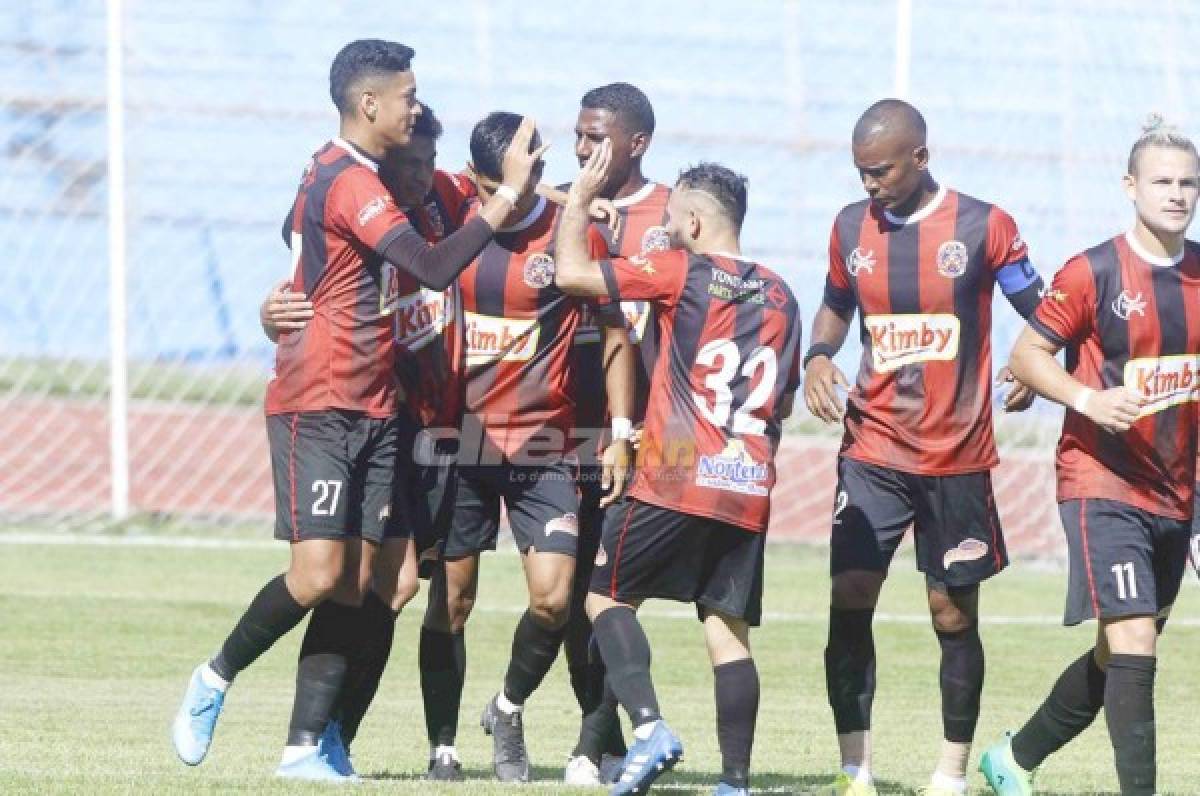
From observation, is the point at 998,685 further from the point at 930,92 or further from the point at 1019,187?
the point at 930,92

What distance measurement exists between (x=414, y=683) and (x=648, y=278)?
4740 millimetres

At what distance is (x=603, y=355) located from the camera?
8.87 metres

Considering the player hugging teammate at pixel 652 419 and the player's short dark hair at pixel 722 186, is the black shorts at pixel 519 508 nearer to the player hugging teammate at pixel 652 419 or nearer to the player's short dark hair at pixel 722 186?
the player hugging teammate at pixel 652 419

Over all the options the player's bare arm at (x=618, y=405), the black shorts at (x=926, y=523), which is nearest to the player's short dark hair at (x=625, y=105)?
the player's bare arm at (x=618, y=405)

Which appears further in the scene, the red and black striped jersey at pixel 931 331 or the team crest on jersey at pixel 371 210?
the red and black striped jersey at pixel 931 331

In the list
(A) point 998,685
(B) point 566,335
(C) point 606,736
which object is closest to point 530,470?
(B) point 566,335

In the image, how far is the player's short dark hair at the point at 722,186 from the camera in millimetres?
7707

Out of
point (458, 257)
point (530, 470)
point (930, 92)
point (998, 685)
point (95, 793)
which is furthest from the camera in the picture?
point (930, 92)

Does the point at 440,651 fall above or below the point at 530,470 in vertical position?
below

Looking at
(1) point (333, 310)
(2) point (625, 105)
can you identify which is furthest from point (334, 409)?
(2) point (625, 105)

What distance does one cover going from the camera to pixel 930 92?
21828mm

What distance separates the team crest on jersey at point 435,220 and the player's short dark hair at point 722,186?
1.22 m

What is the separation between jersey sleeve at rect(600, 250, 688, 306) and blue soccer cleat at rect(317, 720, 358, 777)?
1977 millimetres

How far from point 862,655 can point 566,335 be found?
1.74m
